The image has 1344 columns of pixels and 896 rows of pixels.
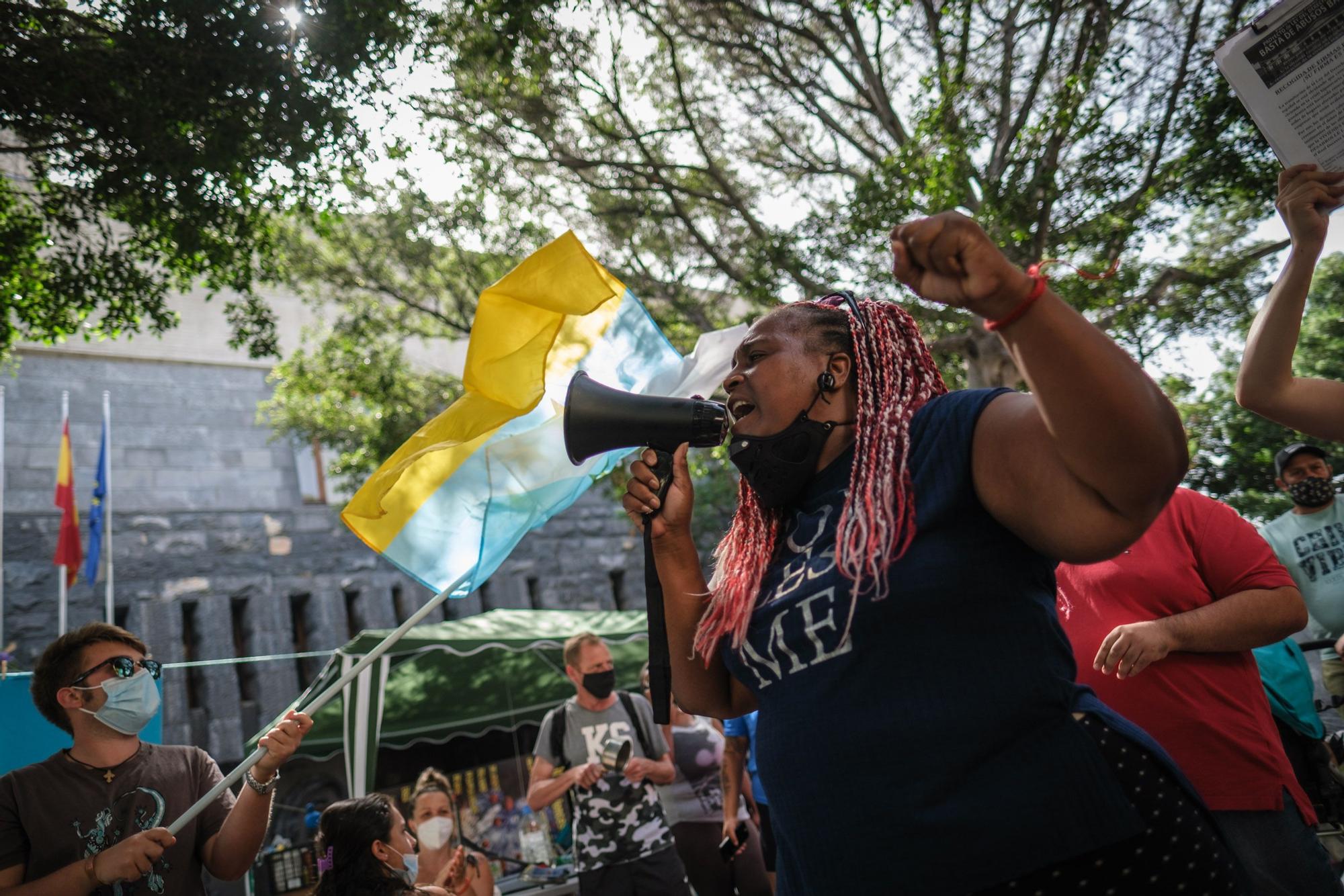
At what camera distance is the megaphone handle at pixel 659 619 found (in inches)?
86.6

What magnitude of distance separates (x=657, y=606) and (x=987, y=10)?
31.5 ft

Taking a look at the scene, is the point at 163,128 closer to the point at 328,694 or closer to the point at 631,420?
the point at 328,694

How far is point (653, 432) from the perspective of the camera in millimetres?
2303

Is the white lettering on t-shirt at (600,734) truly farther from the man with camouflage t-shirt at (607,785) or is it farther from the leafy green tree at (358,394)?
the leafy green tree at (358,394)

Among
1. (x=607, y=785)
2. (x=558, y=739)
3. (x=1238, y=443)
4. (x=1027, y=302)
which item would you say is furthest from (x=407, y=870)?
(x=1238, y=443)

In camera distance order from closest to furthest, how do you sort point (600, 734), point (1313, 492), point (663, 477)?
point (663, 477) → point (1313, 492) → point (600, 734)

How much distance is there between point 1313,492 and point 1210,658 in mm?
2841

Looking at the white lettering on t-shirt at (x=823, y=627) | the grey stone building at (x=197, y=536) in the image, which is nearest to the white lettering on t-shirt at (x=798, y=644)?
the white lettering on t-shirt at (x=823, y=627)

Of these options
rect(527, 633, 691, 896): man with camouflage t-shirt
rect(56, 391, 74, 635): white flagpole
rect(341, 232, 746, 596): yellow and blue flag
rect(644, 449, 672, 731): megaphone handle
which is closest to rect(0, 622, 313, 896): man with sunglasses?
rect(341, 232, 746, 596): yellow and blue flag

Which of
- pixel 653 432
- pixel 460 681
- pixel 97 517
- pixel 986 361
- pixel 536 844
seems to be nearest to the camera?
pixel 653 432

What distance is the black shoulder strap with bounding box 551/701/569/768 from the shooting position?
5367 millimetres

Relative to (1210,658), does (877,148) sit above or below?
above

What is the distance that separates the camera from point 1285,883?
239 cm

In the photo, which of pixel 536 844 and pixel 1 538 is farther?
pixel 1 538
